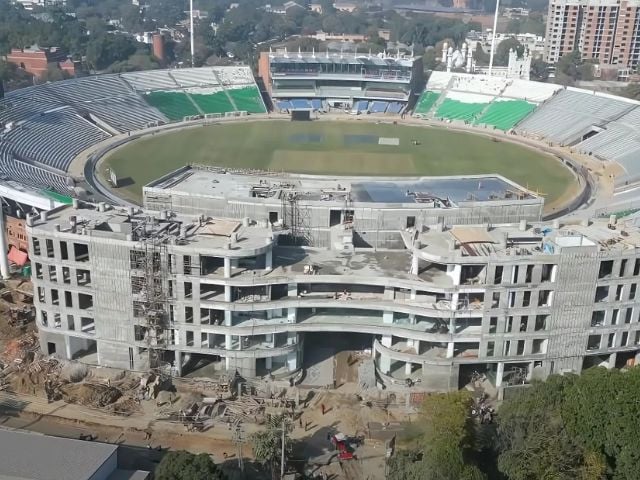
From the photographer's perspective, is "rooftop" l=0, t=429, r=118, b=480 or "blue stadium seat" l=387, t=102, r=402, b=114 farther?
"blue stadium seat" l=387, t=102, r=402, b=114

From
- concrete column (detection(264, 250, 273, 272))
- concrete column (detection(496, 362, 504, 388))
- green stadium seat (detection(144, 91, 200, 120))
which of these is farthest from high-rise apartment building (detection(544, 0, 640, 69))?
concrete column (detection(264, 250, 273, 272))

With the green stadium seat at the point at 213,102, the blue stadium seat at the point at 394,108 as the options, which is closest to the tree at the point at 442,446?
the green stadium seat at the point at 213,102

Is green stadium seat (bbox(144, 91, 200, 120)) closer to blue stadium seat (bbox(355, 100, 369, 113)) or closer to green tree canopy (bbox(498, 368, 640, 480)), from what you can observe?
blue stadium seat (bbox(355, 100, 369, 113))

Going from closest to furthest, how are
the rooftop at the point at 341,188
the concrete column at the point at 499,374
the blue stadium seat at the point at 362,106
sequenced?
the concrete column at the point at 499,374 → the rooftop at the point at 341,188 → the blue stadium seat at the point at 362,106

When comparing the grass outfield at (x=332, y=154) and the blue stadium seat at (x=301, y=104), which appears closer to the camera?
the grass outfield at (x=332, y=154)

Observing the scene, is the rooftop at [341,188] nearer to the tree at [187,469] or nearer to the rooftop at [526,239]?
the rooftop at [526,239]

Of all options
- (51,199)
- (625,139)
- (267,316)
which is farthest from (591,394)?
(625,139)

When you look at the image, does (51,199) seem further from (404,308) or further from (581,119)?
(581,119)

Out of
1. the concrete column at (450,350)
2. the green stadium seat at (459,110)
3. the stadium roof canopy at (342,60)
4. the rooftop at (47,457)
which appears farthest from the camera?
the stadium roof canopy at (342,60)

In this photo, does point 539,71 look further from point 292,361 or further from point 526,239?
point 292,361
